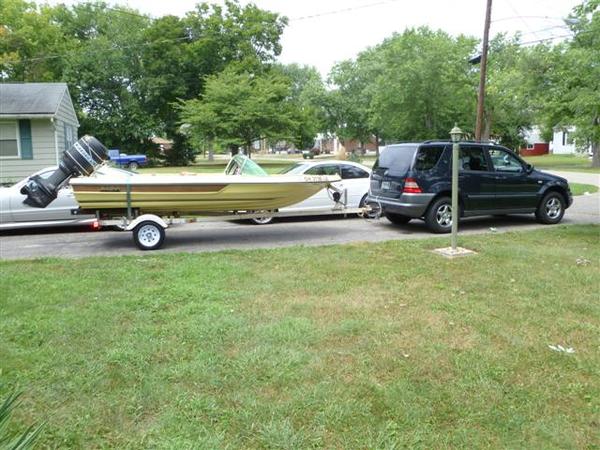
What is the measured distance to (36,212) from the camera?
33.2 ft

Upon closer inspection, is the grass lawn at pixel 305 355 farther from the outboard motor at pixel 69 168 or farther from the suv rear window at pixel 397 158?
the suv rear window at pixel 397 158

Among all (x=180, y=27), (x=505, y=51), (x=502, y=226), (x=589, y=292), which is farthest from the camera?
(x=505, y=51)

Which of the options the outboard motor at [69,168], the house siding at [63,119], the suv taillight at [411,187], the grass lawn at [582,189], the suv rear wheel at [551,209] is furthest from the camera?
the house siding at [63,119]

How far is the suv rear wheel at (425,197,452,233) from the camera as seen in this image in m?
9.79

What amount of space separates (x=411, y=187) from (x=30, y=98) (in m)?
14.2

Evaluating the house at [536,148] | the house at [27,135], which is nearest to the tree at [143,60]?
the house at [27,135]

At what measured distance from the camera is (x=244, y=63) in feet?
115

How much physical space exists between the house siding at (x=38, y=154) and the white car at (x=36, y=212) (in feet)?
24.5

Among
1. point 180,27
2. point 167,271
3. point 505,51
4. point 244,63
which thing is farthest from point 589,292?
point 505,51

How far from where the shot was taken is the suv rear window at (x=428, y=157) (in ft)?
31.9

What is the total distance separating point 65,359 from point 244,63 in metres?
33.6

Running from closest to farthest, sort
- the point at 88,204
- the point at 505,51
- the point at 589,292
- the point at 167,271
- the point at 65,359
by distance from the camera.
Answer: the point at 65,359 → the point at 589,292 → the point at 167,271 → the point at 88,204 → the point at 505,51

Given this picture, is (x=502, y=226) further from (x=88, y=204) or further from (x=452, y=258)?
(x=88, y=204)

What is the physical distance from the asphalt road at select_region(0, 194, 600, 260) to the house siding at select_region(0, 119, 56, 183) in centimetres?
733
